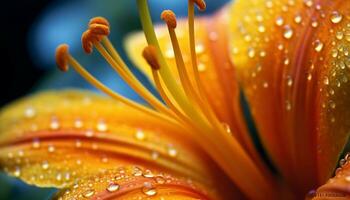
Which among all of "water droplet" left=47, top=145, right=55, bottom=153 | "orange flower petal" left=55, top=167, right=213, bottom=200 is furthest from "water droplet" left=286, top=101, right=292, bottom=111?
"water droplet" left=47, top=145, right=55, bottom=153

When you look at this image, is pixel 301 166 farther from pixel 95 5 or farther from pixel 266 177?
pixel 95 5

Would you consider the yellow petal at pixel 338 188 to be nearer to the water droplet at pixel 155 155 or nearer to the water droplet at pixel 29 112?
the water droplet at pixel 155 155

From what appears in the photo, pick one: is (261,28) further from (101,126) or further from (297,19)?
(101,126)

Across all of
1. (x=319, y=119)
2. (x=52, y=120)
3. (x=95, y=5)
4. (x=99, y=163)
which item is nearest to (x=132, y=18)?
(x=95, y=5)

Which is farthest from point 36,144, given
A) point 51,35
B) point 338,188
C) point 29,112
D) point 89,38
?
point 51,35

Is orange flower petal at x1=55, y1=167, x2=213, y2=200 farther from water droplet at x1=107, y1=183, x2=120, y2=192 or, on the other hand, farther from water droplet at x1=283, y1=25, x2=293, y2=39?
water droplet at x1=283, y1=25, x2=293, y2=39

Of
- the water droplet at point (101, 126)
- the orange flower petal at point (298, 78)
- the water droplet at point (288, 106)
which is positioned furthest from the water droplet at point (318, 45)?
the water droplet at point (101, 126)
